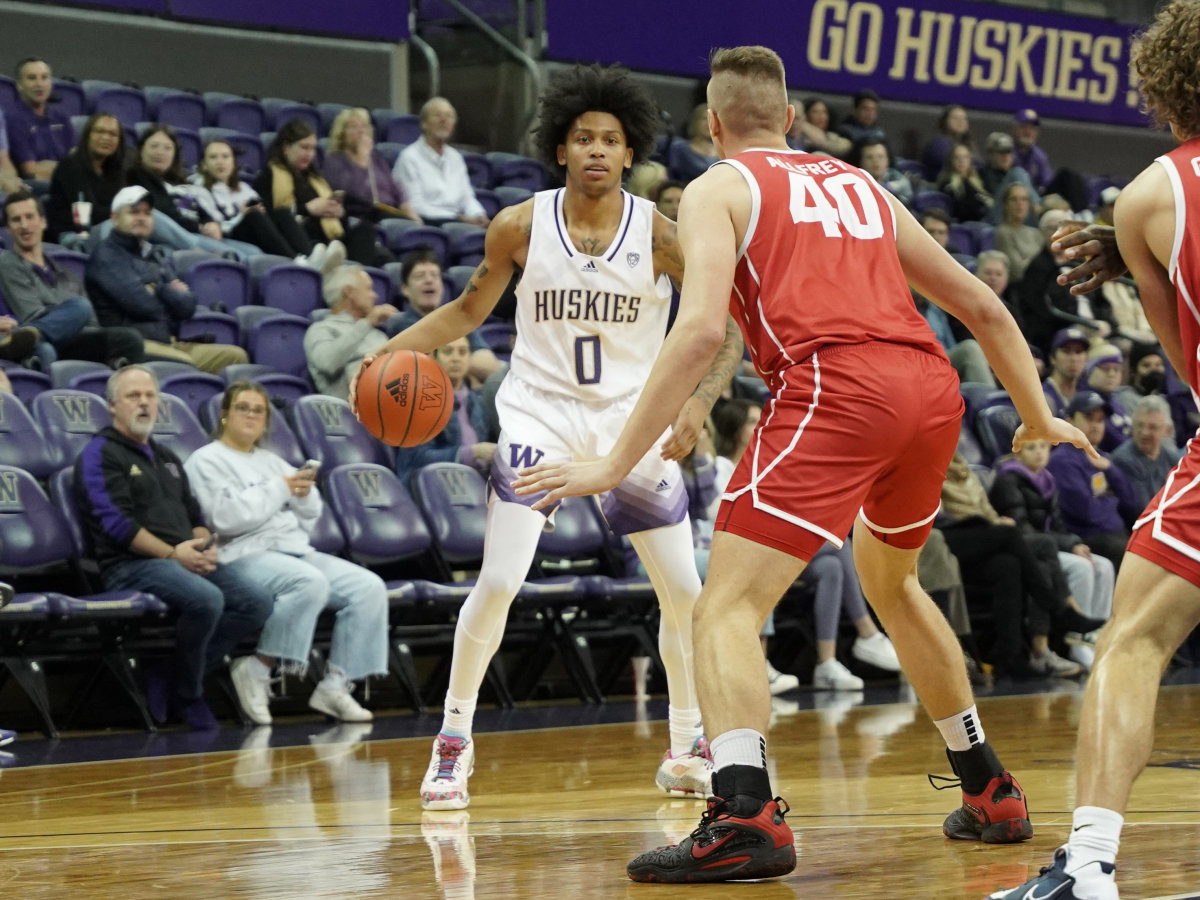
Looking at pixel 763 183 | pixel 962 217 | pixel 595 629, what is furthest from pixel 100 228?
pixel 962 217

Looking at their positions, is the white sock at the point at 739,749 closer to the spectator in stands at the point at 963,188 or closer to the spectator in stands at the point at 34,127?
the spectator in stands at the point at 34,127

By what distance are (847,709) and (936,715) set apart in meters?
3.82

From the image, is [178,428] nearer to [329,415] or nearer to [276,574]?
[329,415]

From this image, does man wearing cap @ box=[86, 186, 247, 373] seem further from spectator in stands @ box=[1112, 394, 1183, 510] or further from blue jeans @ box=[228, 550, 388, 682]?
spectator in stands @ box=[1112, 394, 1183, 510]

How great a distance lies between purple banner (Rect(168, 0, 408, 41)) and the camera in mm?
13203

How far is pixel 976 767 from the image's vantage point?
160 inches

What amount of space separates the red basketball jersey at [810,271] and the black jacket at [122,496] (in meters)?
4.32

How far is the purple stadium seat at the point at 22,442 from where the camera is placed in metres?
7.65

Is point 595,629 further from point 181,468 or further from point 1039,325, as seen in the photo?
point 1039,325

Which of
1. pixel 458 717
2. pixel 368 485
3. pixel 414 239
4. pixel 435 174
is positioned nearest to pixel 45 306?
pixel 368 485

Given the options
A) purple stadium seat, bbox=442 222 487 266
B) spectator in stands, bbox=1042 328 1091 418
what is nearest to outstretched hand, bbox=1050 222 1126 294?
purple stadium seat, bbox=442 222 487 266

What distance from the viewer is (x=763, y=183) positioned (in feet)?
12.4

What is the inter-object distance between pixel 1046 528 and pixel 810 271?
23.3ft

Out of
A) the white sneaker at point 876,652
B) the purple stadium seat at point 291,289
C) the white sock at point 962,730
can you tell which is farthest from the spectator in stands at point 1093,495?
the white sock at point 962,730
